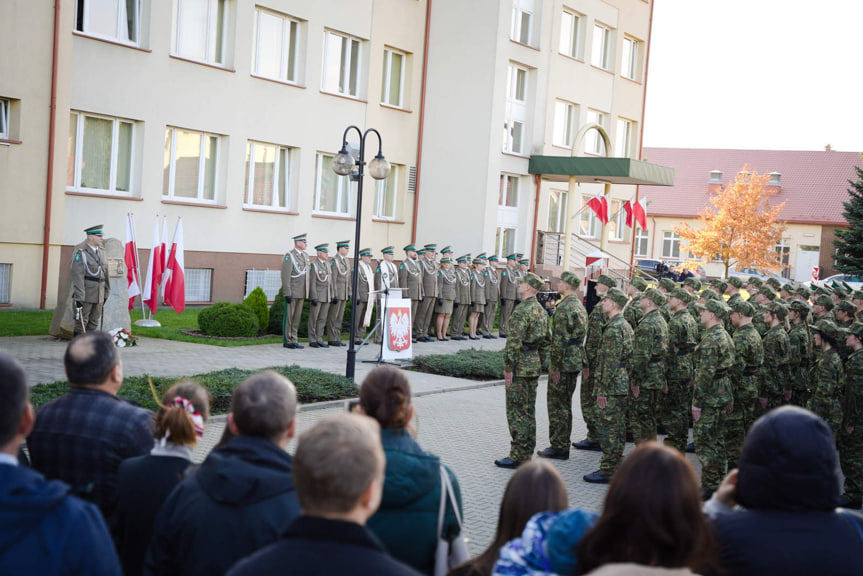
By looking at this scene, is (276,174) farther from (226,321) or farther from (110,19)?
(226,321)

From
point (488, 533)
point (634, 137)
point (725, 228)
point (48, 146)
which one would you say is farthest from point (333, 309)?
point (725, 228)

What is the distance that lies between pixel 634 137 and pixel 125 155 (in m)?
24.0

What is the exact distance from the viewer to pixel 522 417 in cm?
967

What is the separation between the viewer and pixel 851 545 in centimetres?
314

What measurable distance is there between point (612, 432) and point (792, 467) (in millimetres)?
6312

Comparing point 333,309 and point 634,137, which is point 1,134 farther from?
point 634,137

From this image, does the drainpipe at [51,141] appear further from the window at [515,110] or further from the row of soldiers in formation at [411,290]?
the window at [515,110]

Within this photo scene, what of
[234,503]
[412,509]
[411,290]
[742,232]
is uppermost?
[742,232]

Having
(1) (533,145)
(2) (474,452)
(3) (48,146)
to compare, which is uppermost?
(1) (533,145)

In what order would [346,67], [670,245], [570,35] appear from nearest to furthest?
1. [346,67]
2. [570,35]
3. [670,245]

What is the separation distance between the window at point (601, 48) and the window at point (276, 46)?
48.8ft

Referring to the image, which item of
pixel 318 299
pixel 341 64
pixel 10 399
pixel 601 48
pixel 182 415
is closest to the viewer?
pixel 10 399

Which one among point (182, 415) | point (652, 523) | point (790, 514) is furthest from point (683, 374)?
point (652, 523)

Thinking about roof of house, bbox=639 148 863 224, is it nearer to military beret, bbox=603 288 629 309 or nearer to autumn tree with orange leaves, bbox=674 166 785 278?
autumn tree with orange leaves, bbox=674 166 785 278
